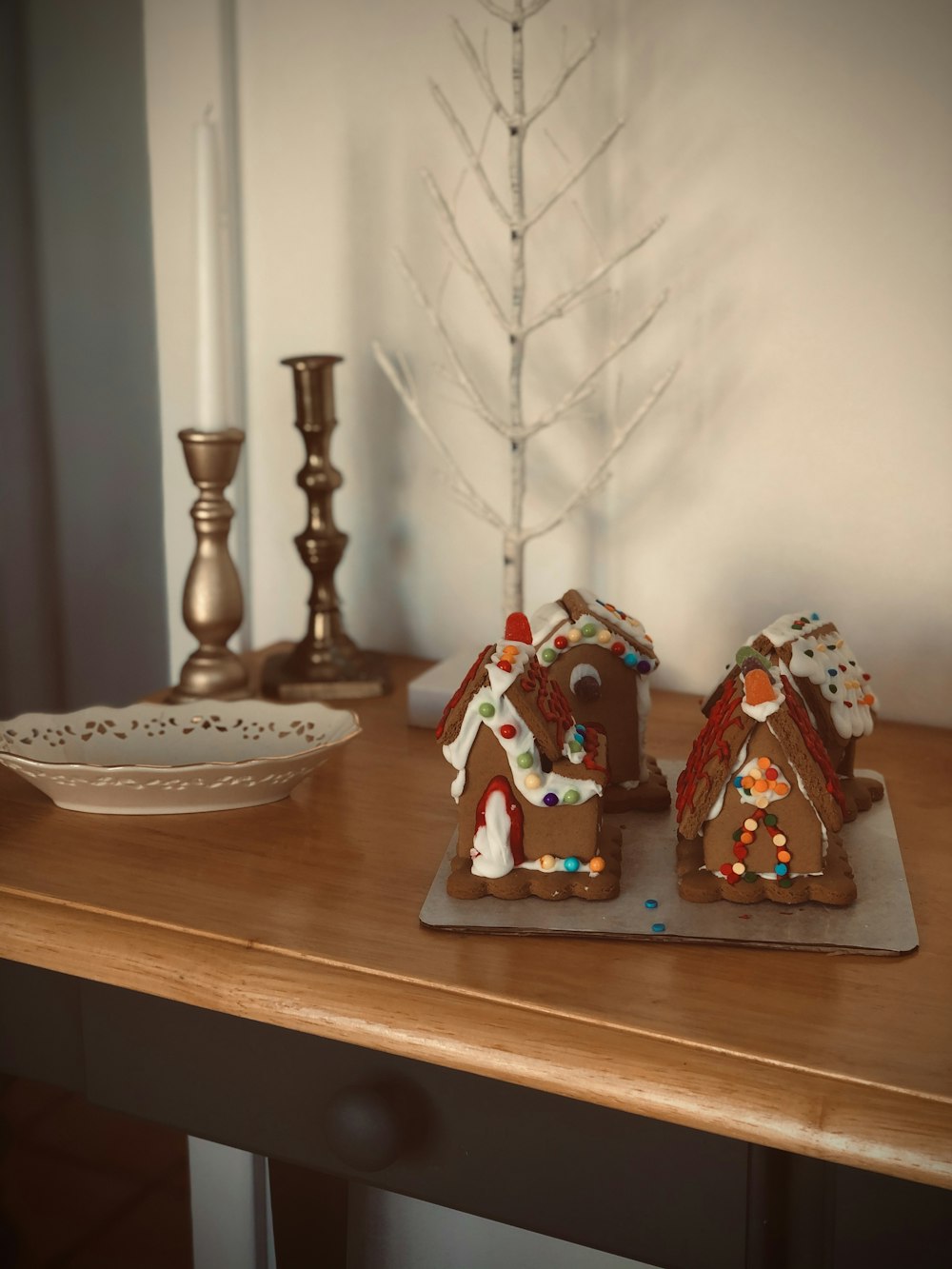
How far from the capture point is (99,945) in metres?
0.61

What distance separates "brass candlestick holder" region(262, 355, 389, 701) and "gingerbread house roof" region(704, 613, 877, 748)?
15.1 inches

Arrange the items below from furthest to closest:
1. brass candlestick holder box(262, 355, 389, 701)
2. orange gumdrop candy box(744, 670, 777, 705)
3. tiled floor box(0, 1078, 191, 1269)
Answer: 1. tiled floor box(0, 1078, 191, 1269)
2. brass candlestick holder box(262, 355, 389, 701)
3. orange gumdrop candy box(744, 670, 777, 705)

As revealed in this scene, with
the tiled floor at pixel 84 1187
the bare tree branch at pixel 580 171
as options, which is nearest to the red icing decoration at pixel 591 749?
the bare tree branch at pixel 580 171

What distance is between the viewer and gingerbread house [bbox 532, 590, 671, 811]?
707 millimetres

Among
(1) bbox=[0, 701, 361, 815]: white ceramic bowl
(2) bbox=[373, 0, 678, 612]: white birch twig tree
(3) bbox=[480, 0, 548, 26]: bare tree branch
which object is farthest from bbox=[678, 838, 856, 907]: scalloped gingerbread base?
(3) bbox=[480, 0, 548, 26]: bare tree branch

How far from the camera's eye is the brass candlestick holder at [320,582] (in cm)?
99

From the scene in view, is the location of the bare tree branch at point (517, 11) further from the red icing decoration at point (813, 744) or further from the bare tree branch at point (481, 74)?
the red icing decoration at point (813, 744)

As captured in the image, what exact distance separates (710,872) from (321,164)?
2.53 feet

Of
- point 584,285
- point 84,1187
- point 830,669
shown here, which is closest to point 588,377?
point 584,285

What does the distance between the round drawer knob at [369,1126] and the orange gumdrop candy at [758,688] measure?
264mm

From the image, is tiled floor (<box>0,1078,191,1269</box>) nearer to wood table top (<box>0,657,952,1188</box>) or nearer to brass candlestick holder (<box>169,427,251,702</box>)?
brass candlestick holder (<box>169,427,251,702</box>)

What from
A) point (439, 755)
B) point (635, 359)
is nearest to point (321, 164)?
point (635, 359)

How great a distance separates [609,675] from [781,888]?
0.17 meters

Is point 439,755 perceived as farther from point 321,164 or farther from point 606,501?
point 321,164
